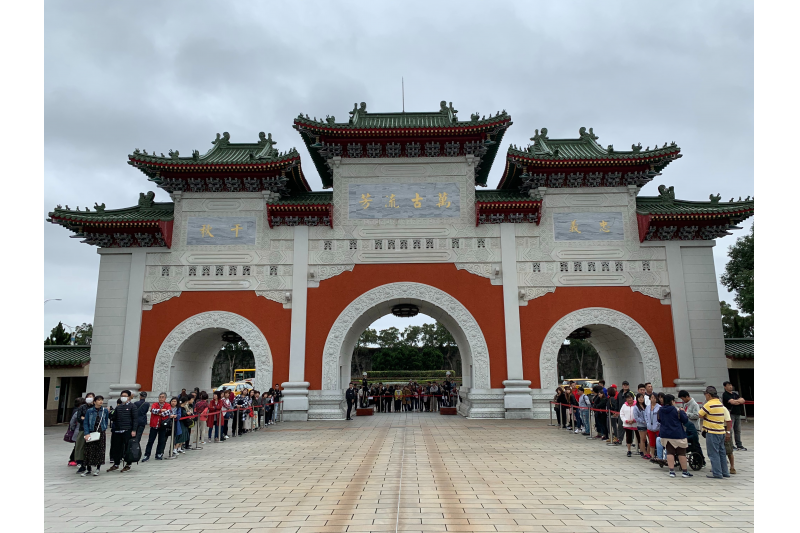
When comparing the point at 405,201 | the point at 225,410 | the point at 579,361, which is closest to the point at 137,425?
the point at 225,410

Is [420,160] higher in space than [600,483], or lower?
higher

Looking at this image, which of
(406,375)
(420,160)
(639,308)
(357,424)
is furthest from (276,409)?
(406,375)

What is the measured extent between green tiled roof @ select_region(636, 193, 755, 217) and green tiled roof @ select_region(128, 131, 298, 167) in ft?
45.6

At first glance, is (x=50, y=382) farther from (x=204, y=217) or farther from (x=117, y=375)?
Result: (x=204, y=217)

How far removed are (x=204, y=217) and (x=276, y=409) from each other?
794 cm

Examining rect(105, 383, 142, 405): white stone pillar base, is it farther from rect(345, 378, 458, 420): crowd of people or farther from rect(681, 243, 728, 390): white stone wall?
rect(681, 243, 728, 390): white stone wall

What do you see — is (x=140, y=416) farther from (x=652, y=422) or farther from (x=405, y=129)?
(x=405, y=129)

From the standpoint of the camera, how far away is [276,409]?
17.8m

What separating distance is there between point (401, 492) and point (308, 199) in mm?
14814

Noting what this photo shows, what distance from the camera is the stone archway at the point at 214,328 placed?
59.8 feet

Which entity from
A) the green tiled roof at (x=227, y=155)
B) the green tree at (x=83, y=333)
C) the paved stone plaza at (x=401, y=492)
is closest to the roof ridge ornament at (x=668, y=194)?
the paved stone plaza at (x=401, y=492)

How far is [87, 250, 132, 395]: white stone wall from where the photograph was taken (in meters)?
18.0

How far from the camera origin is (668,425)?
8719 mm

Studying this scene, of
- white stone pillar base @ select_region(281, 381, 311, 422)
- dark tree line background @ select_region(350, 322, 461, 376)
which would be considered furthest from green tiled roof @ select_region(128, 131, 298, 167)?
dark tree line background @ select_region(350, 322, 461, 376)
